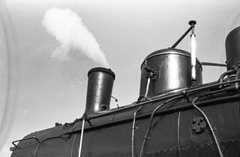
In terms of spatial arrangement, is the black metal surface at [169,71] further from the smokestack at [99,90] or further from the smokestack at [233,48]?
the smokestack at [99,90]

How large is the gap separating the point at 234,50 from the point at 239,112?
1.23m

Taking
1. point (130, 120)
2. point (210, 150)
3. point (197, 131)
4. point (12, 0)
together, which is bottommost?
point (210, 150)

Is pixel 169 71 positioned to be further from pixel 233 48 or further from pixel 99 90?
pixel 99 90

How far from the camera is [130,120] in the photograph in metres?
4.26

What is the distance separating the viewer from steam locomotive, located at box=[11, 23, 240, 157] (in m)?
3.31

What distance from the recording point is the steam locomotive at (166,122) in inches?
130

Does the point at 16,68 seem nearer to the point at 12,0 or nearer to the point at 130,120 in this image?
the point at 12,0

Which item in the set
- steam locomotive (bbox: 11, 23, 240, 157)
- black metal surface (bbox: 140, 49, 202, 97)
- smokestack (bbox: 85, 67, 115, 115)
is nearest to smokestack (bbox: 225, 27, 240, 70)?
steam locomotive (bbox: 11, 23, 240, 157)

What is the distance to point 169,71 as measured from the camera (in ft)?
16.2

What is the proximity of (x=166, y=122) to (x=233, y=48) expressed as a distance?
138cm

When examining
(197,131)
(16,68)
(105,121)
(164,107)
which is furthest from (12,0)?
(197,131)

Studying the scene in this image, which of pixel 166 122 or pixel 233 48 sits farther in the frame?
pixel 233 48

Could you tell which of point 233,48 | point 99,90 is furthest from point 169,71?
point 99,90

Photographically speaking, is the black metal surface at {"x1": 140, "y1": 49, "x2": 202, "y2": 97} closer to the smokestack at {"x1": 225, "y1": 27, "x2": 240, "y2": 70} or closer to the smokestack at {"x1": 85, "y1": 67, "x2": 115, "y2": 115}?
the smokestack at {"x1": 225, "y1": 27, "x2": 240, "y2": 70}
